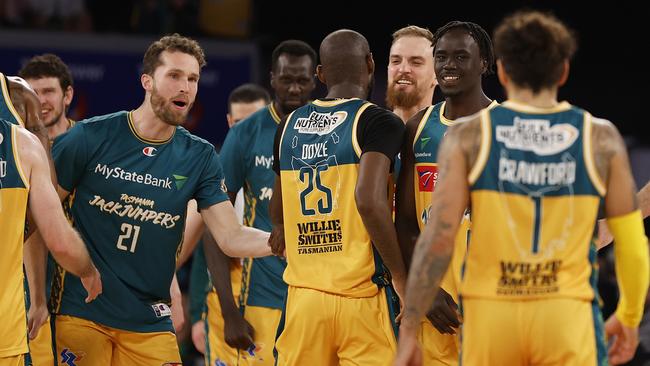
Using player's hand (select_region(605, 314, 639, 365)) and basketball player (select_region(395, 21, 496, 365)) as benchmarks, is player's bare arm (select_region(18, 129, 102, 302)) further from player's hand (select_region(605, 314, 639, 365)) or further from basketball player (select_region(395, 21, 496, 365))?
player's hand (select_region(605, 314, 639, 365))

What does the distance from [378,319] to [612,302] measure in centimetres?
584

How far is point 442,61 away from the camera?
6.09m

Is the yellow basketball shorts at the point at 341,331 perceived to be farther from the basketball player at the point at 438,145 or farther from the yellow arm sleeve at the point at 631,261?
the yellow arm sleeve at the point at 631,261

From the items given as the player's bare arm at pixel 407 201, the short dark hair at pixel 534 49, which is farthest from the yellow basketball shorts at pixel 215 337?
the short dark hair at pixel 534 49

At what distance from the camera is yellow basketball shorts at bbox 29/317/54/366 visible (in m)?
6.70

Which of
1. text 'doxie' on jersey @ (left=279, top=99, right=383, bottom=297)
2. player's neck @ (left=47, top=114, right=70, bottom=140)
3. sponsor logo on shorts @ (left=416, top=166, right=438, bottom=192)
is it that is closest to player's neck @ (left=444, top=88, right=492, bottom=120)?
sponsor logo on shorts @ (left=416, top=166, right=438, bottom=192)

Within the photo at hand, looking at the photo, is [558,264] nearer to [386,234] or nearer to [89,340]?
[386,234]

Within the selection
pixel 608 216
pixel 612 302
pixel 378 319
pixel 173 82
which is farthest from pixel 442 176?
pixel 612 302

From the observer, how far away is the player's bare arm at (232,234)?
6895 millimetres

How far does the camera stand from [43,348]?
6699mm

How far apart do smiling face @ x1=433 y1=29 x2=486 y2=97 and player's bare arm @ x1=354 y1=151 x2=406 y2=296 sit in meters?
0.61

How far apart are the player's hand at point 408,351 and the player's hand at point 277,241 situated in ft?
5.78

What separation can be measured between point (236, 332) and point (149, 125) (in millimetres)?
1734

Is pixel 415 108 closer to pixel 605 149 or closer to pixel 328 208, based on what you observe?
pixel 328 208
